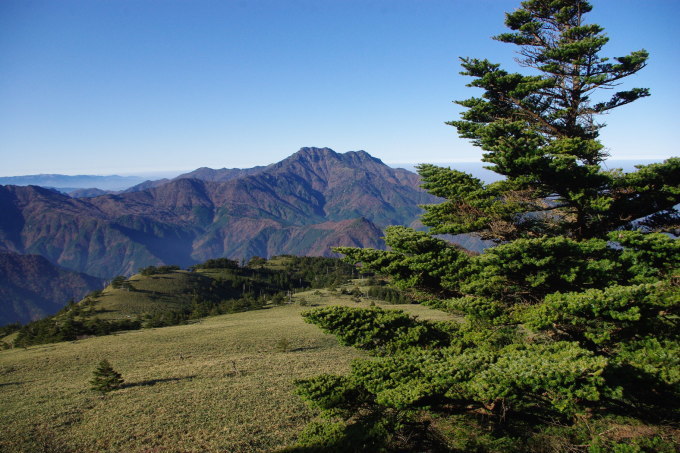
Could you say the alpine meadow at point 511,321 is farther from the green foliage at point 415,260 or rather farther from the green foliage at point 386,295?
the green foliage at point 386,295

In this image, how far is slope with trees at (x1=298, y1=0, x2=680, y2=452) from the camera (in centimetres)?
696

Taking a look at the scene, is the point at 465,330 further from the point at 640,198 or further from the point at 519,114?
the point at 519,114

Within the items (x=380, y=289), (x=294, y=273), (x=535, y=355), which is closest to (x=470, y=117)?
(x=535, y=355)

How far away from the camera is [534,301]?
32.9ft

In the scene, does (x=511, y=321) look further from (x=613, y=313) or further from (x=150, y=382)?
(x=150, y=382)

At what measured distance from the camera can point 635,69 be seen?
477 inches

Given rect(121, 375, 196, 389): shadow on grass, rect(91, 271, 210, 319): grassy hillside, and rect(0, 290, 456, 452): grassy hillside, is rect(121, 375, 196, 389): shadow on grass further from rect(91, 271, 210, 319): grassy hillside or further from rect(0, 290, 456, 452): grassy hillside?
rect(91, 271, 210, 319): grassy hillside

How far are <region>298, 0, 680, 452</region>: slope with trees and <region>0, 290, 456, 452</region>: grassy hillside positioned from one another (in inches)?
290

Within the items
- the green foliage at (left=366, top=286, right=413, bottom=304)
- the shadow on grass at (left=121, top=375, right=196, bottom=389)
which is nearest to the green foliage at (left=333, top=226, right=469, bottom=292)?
the shadow on grass at (left=121, top=375, right=196, bottom=389)

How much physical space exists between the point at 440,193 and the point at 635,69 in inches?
291

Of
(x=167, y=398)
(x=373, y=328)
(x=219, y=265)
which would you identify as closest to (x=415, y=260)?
(x=373, y=328)

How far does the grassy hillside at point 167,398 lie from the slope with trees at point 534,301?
737 cm

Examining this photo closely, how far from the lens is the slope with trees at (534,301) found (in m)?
6.96

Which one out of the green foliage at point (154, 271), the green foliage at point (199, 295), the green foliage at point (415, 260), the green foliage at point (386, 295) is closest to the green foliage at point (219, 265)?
the green foliage at point (199, 295)
